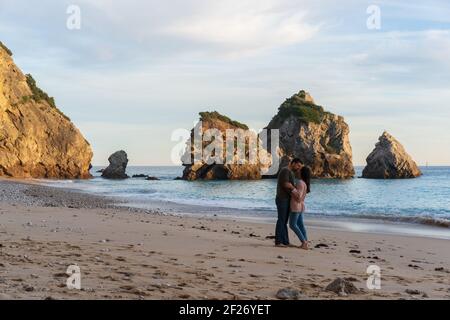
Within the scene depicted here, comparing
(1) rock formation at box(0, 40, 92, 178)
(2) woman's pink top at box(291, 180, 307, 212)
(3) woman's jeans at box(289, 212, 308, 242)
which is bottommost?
(3) woman's jeans at box(289, 212, 308, 242)

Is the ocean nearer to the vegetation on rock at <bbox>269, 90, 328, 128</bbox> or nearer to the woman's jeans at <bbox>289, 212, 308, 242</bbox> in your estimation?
the woman's jeans at <bbox>289, 212, 308, 242</bbox>

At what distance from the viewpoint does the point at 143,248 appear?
32.3 feet

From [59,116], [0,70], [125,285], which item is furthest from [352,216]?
[59,116]

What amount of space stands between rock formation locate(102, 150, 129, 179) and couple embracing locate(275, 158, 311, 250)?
9590cm

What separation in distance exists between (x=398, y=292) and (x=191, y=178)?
9314cm

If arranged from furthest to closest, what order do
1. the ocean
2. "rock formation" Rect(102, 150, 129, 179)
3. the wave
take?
1. "rock formation" Rect(102, 150, 129, 179)
2. the ocean
3. the wave

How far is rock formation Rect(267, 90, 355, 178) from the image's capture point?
10962cm

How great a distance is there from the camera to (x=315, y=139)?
110875 millimetres

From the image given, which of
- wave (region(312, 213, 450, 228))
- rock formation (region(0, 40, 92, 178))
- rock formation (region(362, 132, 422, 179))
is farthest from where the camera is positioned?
rock formation (region(362, 132, 422, 179))

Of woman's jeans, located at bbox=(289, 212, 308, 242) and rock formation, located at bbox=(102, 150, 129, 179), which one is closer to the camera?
woman's jeans, located at bbox=(289, 212, 308, 242)

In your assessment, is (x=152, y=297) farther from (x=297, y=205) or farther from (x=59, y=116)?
(x=59, y=116)

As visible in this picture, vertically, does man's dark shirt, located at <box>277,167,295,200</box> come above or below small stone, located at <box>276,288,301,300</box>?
above

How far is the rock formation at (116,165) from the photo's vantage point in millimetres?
105062

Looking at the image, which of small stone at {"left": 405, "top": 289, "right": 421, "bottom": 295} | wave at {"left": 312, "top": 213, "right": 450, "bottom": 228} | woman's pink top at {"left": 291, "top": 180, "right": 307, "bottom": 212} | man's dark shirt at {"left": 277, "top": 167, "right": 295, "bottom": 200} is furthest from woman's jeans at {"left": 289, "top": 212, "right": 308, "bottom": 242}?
wave at {"left": 312, "top": 213, "right": 450, "bottom": 228}
